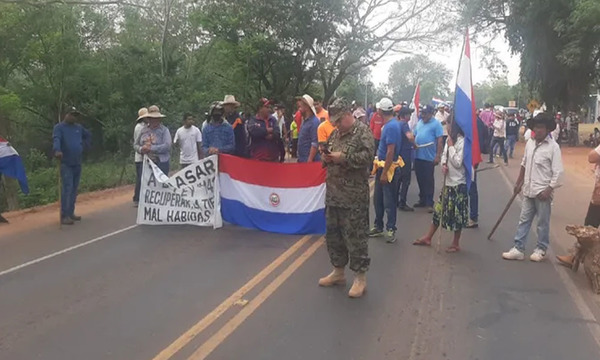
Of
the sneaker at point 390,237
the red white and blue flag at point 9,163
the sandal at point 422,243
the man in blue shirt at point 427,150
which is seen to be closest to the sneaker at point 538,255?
the sandal at point 422,243

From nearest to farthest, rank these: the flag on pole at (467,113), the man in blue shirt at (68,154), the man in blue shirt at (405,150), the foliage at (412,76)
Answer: the flag on pole at (467,113) < the man in blue shirt at (68,154) < the man in blue shirt at (405,150) < the foliage at (412,76)

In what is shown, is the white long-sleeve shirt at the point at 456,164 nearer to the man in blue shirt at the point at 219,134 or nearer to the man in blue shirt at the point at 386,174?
the man in blue shirt at the point at 386,174

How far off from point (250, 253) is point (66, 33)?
19689mm

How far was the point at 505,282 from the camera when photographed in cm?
647

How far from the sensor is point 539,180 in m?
7.15

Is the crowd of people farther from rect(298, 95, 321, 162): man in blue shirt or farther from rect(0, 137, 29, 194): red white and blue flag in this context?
rect(0, 137, 29, 194): red white and blue flag

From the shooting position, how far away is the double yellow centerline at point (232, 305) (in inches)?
181

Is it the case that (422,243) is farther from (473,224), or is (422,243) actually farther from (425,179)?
(425,179)

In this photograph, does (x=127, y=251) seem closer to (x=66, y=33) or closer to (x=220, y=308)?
(x=220, y=308)

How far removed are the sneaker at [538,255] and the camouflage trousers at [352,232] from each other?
2.58 metres

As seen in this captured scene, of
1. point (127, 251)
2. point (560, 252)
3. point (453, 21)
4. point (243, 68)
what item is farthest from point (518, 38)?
point (127, 251)

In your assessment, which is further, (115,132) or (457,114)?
(115,132)

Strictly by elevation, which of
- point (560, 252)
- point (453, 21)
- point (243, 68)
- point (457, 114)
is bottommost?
point (560, 252)

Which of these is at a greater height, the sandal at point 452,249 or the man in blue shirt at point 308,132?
the man in blue shirt at point 308,132
